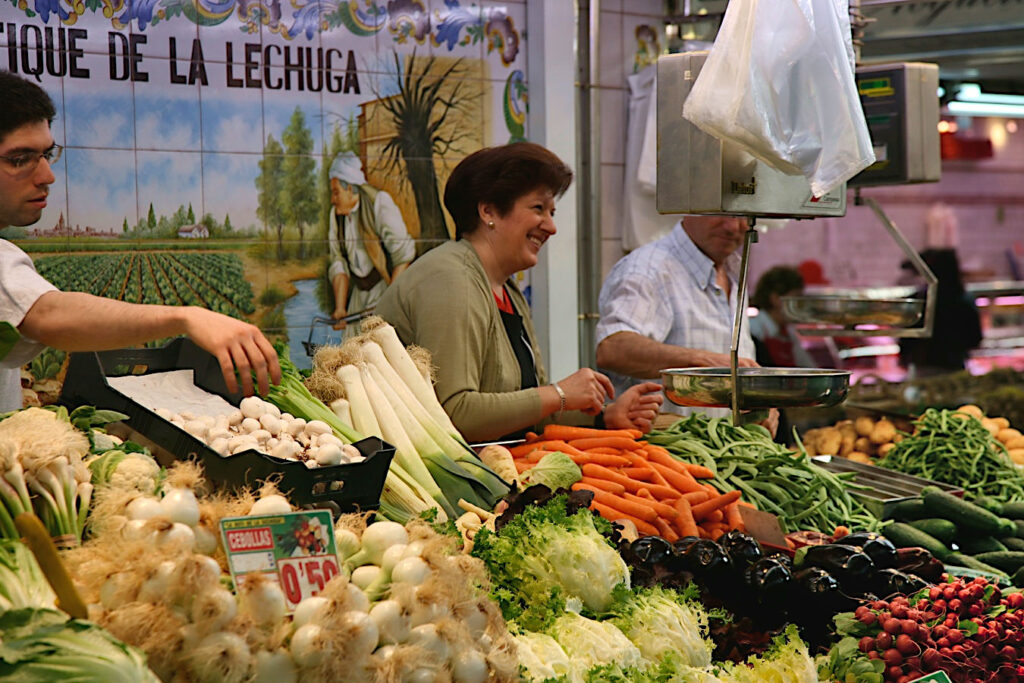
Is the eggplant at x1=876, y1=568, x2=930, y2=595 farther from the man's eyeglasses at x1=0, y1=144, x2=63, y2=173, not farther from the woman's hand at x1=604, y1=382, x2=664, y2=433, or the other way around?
the man's eyeglasses at x1=0, y1=144, x2=63, y2=173

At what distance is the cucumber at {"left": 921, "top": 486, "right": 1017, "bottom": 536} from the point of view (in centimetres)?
363

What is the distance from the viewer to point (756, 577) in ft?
8.73

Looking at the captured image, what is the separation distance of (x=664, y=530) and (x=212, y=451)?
55.9 inches

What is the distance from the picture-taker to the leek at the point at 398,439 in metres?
2.56

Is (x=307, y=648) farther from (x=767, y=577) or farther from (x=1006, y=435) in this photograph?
(x=1006, y=435)

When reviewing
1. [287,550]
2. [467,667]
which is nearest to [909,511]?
[467,667]

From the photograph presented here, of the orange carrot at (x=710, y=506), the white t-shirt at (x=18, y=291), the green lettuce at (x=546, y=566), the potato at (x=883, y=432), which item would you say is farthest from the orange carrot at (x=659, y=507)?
the potato at (x=883, y=432)

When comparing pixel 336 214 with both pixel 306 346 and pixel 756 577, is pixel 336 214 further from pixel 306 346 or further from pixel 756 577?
pixel 756 577

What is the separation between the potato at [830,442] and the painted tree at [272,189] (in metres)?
2.92

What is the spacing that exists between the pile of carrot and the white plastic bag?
1.03 m

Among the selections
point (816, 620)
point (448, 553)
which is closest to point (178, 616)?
point (448, 553)

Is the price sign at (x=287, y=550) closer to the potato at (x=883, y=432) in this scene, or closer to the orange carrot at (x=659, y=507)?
the orange carrot at (x=659, y=507)

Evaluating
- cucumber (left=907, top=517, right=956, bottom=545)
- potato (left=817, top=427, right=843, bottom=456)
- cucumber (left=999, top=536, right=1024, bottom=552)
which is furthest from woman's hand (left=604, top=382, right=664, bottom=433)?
potato (left=817, top=427, right=843, bottom=456)

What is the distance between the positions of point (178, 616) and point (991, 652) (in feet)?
6.77
